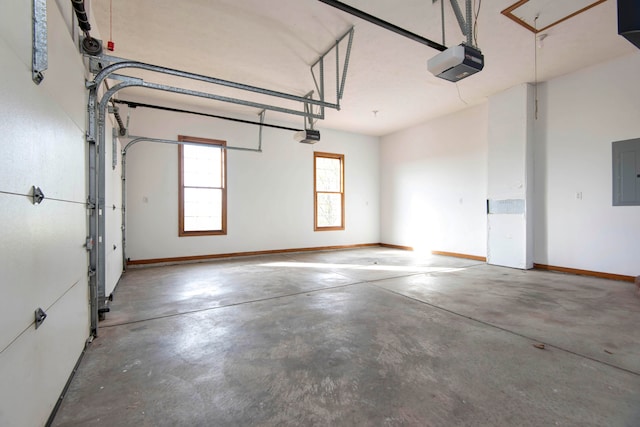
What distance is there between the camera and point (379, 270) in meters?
5.44

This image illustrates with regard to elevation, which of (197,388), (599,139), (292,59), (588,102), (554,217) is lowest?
(197,388)

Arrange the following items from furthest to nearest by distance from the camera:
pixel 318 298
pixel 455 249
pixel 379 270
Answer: pixel 455 249
pixel 379 270
pixel 318 298

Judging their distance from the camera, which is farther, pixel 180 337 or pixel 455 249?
pixel 455 249

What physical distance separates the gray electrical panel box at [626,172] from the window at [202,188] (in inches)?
291

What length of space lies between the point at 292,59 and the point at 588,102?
5.12 meters

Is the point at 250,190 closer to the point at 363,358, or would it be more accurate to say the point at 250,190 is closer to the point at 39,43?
the point at 363,358

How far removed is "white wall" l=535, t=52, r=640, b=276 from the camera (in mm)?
4426

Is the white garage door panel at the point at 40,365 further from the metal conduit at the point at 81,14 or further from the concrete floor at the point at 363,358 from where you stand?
the metal conduit at the point at 81,14

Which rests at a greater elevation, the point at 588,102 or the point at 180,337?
the point at 588,102

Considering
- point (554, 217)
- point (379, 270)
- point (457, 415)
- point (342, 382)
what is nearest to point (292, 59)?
point (379, 270)

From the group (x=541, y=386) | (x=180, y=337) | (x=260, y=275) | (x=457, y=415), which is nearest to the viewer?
(x=457, y=415)

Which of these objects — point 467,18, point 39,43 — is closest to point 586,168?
point 467,18

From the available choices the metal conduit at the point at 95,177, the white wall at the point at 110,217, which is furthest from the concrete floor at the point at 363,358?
the metal conduit at the point at 95,177

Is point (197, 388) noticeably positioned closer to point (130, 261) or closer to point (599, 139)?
point (130, 261)
